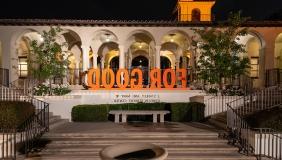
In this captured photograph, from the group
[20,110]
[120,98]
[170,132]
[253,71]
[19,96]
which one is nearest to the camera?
[20,110]

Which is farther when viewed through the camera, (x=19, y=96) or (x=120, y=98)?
(x=120, y=98)

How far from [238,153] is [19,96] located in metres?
11.7

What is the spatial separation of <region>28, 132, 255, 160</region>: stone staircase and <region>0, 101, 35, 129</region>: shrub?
1290mm

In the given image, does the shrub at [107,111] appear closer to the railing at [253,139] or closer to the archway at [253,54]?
the railing at [253,139]

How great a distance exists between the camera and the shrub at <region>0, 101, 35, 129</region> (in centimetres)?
1109

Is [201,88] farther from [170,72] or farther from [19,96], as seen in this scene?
[19,96]

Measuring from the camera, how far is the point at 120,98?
19391mm

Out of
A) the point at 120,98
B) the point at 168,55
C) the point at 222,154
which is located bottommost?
the point at 222,154

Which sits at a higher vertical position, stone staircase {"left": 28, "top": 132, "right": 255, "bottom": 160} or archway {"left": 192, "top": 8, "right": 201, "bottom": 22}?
archway {"left": 192, "top": 8, "right": 201, "bottom": 22}

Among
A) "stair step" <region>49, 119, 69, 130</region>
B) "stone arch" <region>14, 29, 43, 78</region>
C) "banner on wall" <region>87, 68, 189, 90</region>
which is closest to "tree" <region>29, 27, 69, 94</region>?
"banner on wall" <region>87, 68, 189, 90</region>

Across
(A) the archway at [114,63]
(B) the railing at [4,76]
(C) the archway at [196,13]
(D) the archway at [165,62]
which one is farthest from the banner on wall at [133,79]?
(C) the archway at [196,13]

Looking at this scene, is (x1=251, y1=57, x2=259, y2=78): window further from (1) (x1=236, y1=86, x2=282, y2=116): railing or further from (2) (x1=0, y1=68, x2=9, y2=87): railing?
(2) (x1=0, y1=68, x2=9, y2=87): railing

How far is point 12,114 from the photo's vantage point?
37.1 feet

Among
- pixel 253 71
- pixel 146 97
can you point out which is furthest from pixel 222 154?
pixel 253 71
